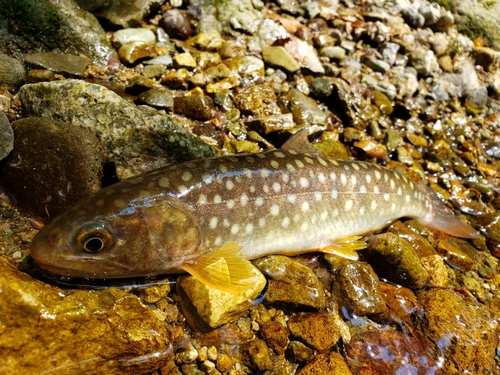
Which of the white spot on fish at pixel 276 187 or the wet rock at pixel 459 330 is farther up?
the white spot on fish at pixel 276 187

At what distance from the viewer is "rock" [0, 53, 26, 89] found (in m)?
5.07

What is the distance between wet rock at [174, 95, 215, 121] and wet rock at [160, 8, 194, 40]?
7.15 feet

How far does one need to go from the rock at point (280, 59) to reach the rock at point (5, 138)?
17.1ft

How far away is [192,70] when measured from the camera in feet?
23.2

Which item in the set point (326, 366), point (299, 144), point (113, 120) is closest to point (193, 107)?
point (113, 120)

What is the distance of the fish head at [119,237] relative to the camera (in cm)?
320

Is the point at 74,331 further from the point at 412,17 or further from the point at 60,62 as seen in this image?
the point at 412,17

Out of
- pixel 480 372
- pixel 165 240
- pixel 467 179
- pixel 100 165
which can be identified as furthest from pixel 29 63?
pixel 467 179

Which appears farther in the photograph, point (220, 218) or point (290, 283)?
point (290, 283)

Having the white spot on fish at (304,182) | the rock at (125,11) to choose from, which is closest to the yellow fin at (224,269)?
the white spot on fish at (304,182)

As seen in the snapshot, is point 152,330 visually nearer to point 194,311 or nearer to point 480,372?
point 194,311

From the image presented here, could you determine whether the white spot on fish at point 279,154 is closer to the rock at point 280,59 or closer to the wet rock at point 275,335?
the wet rock at point 275,335

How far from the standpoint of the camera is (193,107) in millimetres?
6203

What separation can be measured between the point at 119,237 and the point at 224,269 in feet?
3.39
